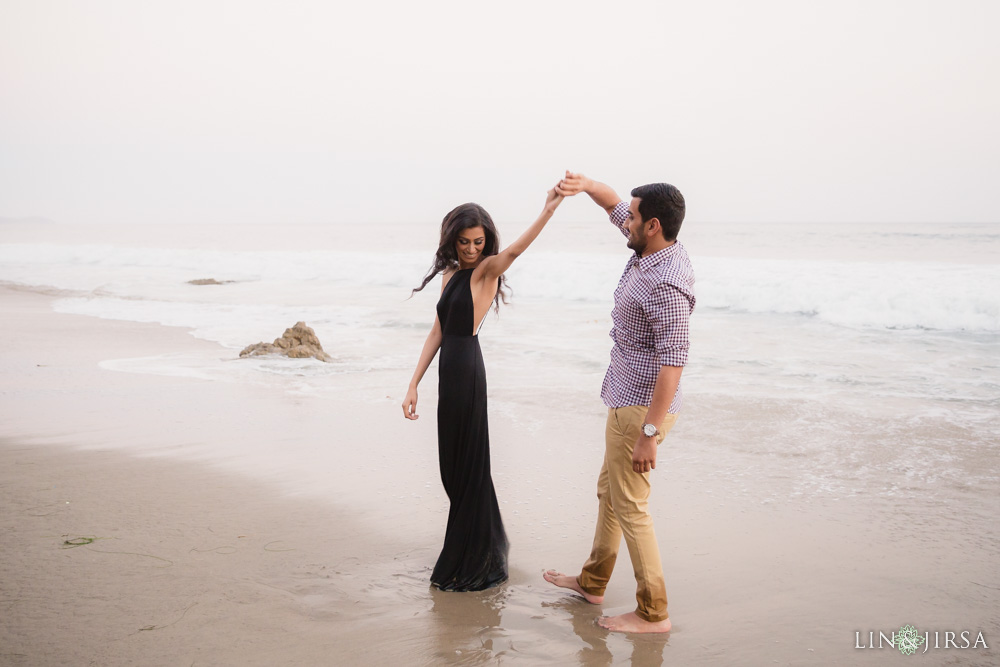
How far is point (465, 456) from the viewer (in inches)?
139

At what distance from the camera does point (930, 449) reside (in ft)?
18.7

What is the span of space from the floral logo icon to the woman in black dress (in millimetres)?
1785

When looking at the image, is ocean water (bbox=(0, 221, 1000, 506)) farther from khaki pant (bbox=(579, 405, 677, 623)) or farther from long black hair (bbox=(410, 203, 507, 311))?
long black hair (bbox=(410, 203, 507, 311))

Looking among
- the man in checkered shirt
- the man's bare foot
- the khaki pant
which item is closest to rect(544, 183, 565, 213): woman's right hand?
the man in checkered shirt

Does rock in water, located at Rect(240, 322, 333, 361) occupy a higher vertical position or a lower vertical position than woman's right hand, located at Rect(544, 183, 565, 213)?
lower

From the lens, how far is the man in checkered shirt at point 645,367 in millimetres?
2836

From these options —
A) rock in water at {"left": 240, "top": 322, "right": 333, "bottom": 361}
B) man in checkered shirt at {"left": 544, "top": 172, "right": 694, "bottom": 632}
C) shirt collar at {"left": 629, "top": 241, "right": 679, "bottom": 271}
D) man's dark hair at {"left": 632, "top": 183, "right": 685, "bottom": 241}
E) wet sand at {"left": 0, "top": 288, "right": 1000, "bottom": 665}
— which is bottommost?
wet sand at {"left": 0, "top": 288, "right": 1000, "bottom": 665}

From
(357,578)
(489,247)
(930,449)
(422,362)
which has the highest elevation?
(489,247)

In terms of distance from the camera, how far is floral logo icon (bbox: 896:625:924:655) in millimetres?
2998

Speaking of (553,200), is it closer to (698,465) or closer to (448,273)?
(448,273)

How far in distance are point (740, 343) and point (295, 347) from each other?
21.9ft

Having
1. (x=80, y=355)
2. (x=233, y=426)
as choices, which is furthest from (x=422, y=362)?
(x=80, y=355)

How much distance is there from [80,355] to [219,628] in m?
7.94

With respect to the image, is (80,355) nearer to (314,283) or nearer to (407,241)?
(314,283)
